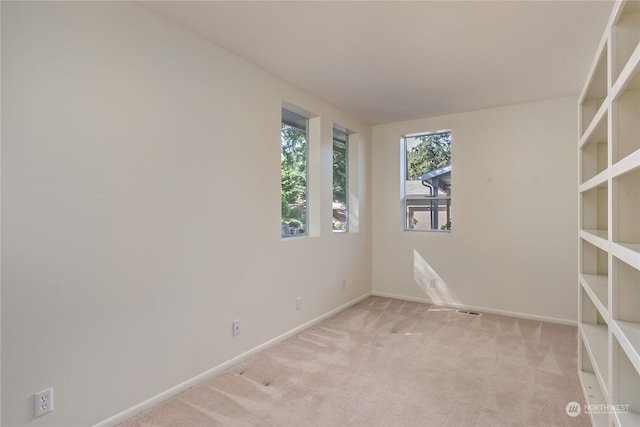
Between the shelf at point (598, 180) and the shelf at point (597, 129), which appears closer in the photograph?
the shelf at point (598, 180)

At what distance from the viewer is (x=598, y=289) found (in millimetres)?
1875

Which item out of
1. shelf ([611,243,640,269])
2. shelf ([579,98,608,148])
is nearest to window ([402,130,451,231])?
shelf ([579,98,608,148])

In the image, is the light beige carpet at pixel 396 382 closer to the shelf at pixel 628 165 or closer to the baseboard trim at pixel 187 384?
the baseboard trim at pixel 187 384

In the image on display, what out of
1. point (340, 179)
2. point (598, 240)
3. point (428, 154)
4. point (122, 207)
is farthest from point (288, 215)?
point (598, 240)

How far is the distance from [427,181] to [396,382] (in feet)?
9.39

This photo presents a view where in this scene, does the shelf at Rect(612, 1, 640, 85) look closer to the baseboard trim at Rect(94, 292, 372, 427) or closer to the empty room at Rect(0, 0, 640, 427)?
the empty room at Rect(0, 0, 640, 427)

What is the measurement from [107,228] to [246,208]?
1052 millimetres

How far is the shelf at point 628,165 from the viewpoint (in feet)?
3.32

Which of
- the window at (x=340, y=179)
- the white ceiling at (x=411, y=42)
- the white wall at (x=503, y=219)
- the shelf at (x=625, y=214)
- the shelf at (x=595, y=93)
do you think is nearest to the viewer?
the shelf at (x=625, y=214)

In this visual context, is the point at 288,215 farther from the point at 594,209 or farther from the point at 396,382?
the point at 594,209

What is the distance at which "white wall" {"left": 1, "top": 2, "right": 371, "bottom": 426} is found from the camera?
150 centimetres

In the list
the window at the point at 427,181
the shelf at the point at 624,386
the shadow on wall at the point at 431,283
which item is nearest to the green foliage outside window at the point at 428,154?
the window at the point at 427,181

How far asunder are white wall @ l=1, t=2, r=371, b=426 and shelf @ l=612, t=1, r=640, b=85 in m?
2.25

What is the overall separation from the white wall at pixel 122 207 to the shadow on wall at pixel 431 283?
2279mm
